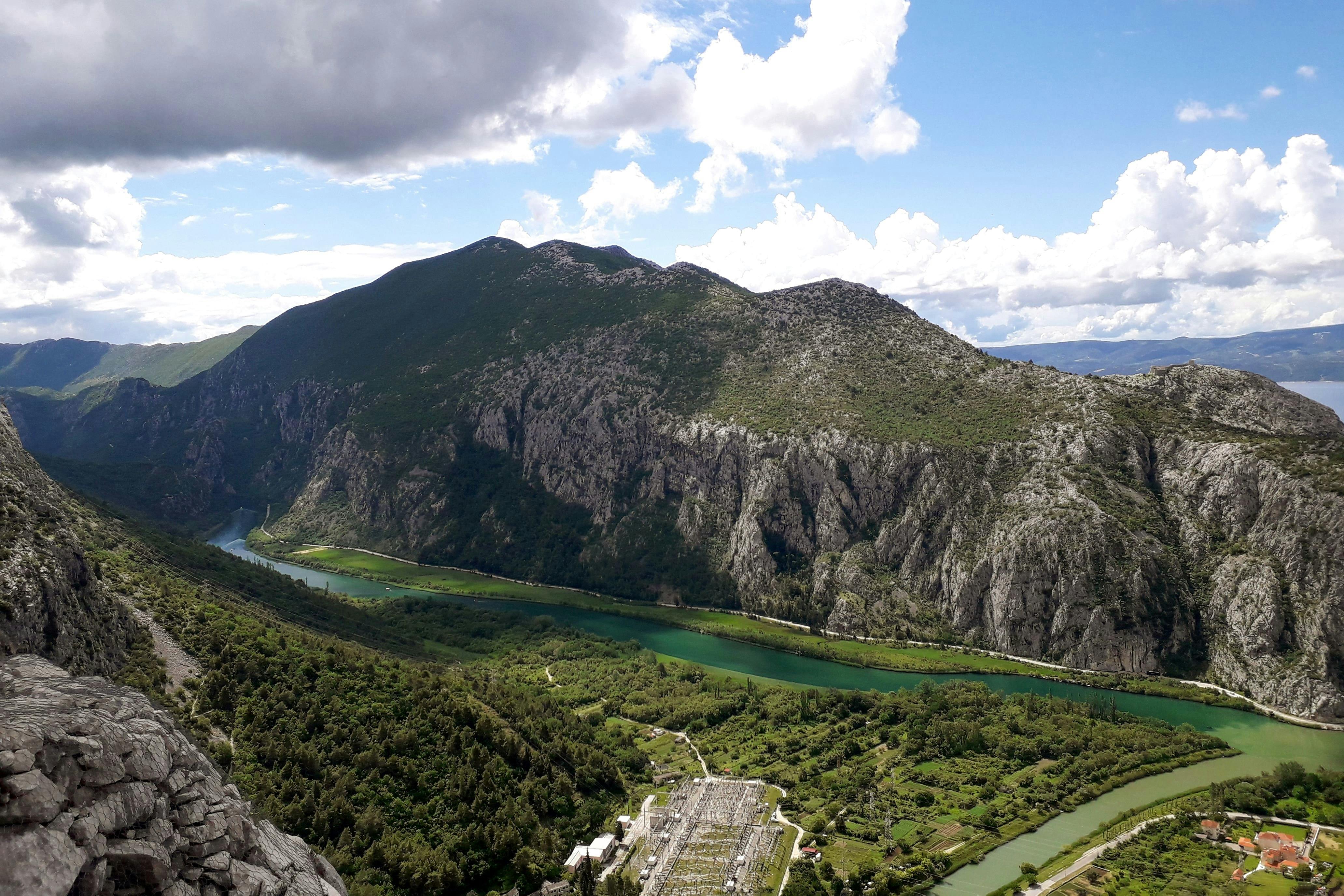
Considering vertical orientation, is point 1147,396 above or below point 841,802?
above

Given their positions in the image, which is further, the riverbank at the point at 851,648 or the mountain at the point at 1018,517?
the mountain at the point at 1018,517

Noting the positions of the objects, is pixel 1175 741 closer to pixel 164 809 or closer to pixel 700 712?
pixel 700 712

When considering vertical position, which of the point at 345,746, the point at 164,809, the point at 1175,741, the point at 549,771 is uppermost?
the point at 164,809

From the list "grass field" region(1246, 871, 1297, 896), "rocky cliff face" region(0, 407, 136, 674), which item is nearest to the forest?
"rocky cliff face" region(0, 407, 136, 674)

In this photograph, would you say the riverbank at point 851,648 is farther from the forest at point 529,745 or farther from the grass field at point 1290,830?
the grass field at point 1290,830

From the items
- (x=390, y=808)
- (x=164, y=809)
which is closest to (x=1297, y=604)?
(x=390, y=808)

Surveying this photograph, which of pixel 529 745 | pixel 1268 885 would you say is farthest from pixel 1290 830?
pixel 529 745

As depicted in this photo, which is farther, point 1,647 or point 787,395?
point 787,395

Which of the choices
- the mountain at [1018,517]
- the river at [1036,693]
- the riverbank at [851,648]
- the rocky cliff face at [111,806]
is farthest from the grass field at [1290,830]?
the rocky cliff face at [111,806]
